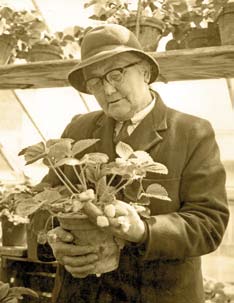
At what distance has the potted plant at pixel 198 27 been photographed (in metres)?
2.16

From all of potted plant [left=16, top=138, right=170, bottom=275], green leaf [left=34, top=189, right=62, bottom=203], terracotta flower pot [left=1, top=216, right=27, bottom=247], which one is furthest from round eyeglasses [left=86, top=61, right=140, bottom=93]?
terracotta flower pot [left=1, top=216, right=27, bottom=247]

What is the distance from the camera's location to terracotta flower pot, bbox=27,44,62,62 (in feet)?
7.84

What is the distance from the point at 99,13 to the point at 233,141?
104 cm

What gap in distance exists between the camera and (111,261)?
4.18 feet

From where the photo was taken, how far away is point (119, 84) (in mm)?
1427

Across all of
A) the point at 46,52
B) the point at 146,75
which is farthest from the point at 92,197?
the point at 46,52

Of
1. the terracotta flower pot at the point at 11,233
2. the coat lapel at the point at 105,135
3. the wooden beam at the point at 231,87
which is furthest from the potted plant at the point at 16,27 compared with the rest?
the coat lapel at the point at 105,135

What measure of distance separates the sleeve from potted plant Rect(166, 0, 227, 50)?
32.3 inches

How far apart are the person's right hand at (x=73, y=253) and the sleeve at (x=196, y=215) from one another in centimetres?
14

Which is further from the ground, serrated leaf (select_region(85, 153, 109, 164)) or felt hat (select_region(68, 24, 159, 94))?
felt hat (select_region(68, 24, 159, 94))

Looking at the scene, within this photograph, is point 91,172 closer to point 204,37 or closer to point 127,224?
point 127,224

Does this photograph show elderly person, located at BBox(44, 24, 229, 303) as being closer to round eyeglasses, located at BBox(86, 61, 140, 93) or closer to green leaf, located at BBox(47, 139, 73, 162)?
round eyeglasses, located at BBox(86, 61, 140, 93)

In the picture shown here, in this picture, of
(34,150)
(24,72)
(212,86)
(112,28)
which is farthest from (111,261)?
(212,86)

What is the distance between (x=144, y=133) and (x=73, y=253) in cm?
40
